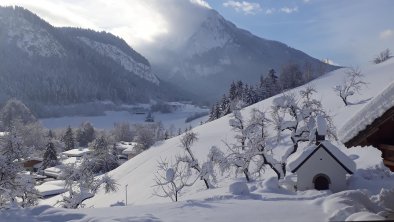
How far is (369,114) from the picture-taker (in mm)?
7691

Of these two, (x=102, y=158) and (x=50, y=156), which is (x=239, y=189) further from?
(x=50, y=156)

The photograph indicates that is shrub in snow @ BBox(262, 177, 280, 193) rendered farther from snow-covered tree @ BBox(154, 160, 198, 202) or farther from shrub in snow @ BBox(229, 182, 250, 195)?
snow-covered tree @ BBox(154, 160, 198, 202)

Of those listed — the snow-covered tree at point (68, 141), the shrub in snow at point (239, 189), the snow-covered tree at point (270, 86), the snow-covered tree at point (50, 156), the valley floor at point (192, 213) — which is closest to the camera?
the valley floor at point (192, 213)

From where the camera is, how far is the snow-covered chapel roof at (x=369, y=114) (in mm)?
7371

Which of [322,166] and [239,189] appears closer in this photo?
[239,189]

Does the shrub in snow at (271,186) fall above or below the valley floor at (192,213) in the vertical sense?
above

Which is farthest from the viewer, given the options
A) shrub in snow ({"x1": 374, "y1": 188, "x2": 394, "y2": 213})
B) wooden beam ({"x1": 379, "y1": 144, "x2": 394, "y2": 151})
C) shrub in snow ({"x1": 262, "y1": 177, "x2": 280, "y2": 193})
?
shrub in snow ({"x1": 262, "y1": 177, "x2": 280, "y2": 193})

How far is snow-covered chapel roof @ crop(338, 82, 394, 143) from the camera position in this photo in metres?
7.37

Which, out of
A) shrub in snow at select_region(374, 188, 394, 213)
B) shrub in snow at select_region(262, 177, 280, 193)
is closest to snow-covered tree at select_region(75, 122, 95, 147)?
shrub in snow at select_region(262, 177, 280, 193)

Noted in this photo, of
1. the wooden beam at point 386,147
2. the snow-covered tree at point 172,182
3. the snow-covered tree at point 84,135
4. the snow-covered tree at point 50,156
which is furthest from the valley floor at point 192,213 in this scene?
the snow-covered tree at point 84,135

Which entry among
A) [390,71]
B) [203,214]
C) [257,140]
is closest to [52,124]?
[390,71]

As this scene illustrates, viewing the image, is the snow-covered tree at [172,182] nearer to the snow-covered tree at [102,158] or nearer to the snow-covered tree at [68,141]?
the snow-covered tree at [102,158]

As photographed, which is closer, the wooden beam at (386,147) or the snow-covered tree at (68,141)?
the wooden beam at (386,147)

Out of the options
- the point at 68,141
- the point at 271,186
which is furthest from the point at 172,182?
the point at 68,141
